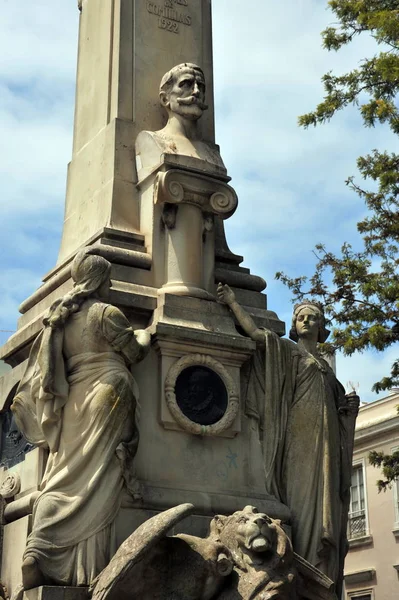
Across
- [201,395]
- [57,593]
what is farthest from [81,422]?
[57,593]

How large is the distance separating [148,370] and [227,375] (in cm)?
75

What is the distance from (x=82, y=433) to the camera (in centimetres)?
959

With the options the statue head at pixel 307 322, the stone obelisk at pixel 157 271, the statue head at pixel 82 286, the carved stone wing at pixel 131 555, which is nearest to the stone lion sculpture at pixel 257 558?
the carved stone wing at pixel 131 555

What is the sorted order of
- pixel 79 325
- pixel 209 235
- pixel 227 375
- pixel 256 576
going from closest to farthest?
pixel 256 576 → pixel 79 325 → pixel 227 375 → pixel 209 235

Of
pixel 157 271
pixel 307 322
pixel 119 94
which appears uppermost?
pixel 119 94

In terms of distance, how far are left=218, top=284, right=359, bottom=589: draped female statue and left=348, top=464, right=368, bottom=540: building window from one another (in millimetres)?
20339

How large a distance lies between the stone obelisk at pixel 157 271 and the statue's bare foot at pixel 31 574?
2.67 feet

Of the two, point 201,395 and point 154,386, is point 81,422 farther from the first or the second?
point 201,395

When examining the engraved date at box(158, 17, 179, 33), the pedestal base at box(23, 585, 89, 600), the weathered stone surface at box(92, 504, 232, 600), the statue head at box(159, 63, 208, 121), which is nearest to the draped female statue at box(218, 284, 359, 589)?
the weathered stone surface at box(92, 504, 232, 600)

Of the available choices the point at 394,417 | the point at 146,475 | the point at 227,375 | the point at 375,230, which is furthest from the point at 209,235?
the point at 394,417

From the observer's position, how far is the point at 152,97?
39.2 feet

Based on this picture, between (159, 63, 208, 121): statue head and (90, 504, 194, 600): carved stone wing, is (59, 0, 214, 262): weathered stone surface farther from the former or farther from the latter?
(90, 504, 194, 600): carved stone wing

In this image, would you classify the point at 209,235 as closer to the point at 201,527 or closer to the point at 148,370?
the point at 148,370

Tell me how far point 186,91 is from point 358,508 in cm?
2143
